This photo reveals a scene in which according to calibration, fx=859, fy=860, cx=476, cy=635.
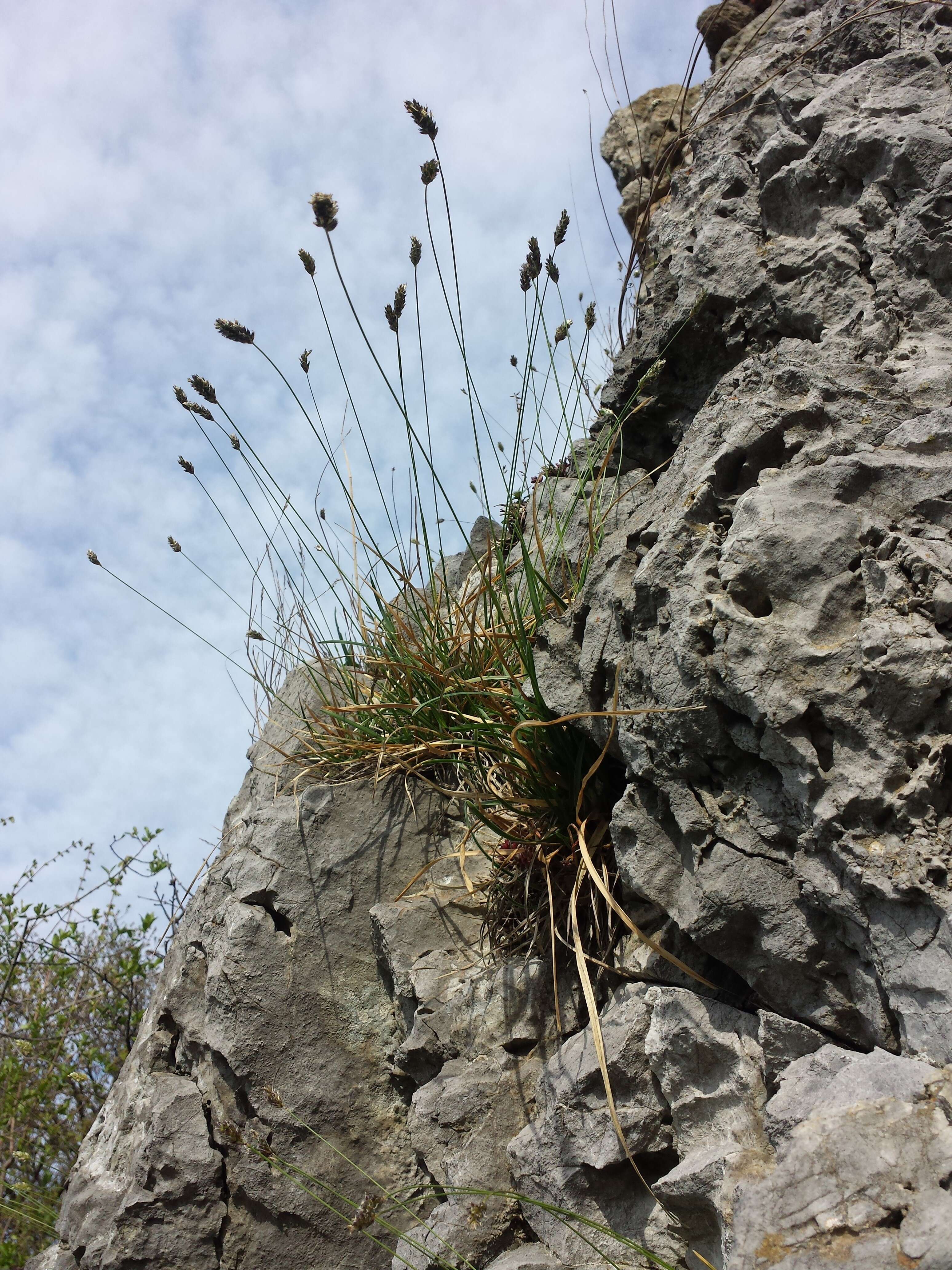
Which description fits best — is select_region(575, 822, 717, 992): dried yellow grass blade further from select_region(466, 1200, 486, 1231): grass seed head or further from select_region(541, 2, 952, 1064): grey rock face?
select_region(466, 1200, 486, 1231): grass seed head

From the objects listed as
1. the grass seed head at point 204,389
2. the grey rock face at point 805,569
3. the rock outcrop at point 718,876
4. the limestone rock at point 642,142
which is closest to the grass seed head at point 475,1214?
the rock outcrop at point 718,876

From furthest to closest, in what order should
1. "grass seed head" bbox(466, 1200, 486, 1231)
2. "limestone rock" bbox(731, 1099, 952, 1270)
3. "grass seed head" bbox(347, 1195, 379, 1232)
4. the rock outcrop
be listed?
"grass seed head" bbox(466, 1200, 486, 1231)
"grass seed head" bbox(347, 1195, 379, 1232)
the rock outcrop
"limestone rock" bbox(731, 1099, 952, 1270)

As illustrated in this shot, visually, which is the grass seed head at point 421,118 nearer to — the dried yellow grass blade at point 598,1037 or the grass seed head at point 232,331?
the grass seed head at point 232,331

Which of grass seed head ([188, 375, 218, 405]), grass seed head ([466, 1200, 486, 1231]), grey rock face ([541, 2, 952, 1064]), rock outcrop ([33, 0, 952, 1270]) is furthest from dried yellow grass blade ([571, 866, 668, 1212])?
grass seed head ([188, 375, 218, 405])

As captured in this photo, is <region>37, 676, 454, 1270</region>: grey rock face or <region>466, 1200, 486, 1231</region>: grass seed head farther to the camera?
<region>37, 676, 454, 1270</region>: grey rock face

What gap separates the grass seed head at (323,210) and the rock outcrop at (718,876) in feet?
3.22

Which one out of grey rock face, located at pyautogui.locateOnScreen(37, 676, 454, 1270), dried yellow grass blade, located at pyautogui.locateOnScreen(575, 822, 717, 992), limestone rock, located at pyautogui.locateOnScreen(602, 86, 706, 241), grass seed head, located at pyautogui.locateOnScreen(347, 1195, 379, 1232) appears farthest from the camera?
limestone rock, located at pyautogui.locateOnScreen(602, 86, 706, 241)

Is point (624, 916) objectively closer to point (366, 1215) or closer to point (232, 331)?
point (366, 1215)

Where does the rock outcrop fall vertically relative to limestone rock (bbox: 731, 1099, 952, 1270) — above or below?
above

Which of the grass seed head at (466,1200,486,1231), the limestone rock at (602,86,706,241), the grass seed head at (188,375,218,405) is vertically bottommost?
the grass seed head at (466,1200,486,1231)

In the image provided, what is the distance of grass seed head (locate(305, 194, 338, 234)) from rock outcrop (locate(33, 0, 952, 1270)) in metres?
0.98

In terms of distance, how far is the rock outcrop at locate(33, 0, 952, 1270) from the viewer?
58.6 inches

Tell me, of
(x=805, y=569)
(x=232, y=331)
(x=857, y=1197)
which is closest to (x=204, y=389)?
(x=232, y=331)

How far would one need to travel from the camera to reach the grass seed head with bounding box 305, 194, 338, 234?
237 cm
